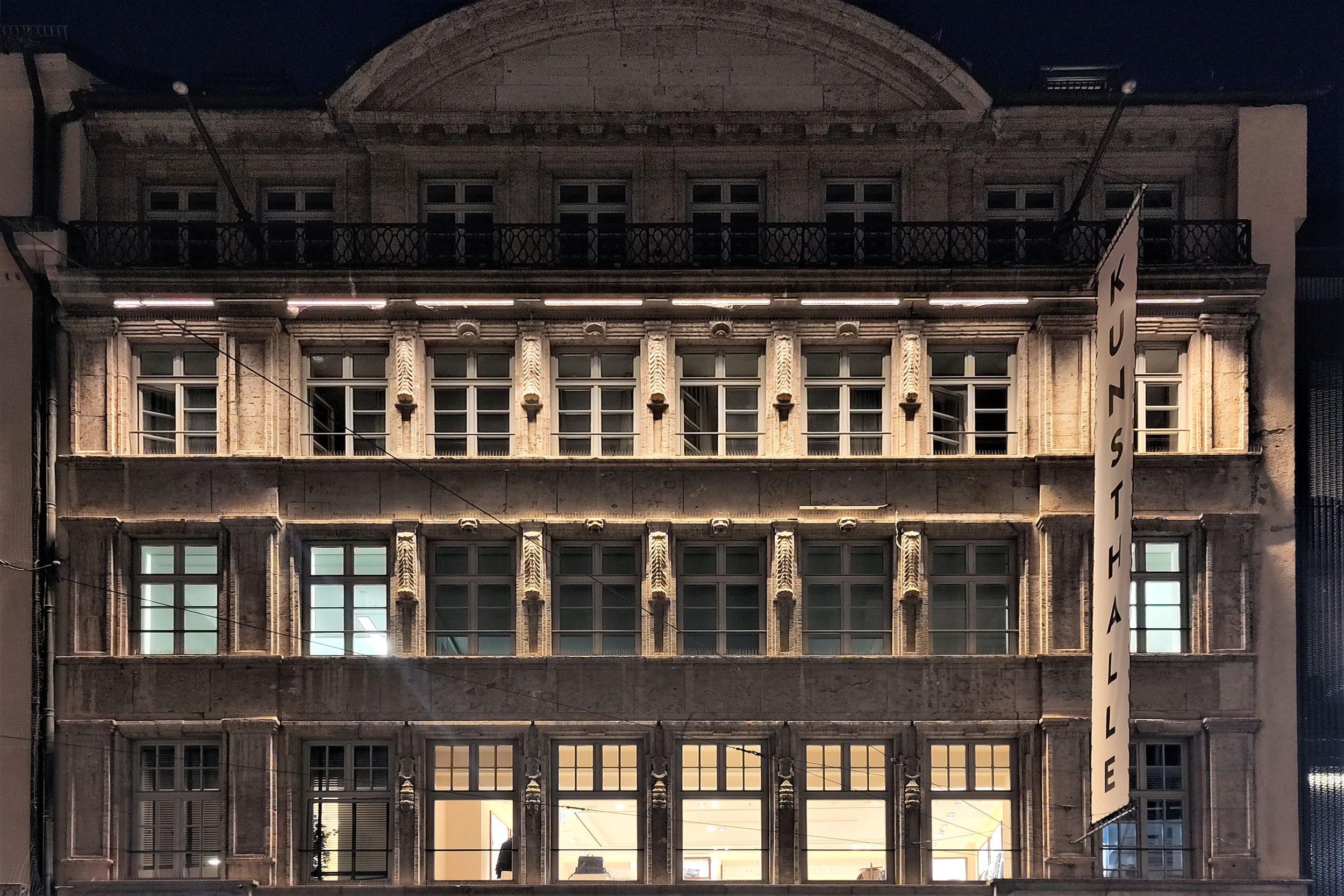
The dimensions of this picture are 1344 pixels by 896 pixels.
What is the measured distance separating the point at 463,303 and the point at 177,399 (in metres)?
3.39

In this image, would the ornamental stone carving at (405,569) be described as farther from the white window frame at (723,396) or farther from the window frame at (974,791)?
the window frame at (974,791)

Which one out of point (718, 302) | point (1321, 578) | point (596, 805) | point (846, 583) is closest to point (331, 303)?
point (718, 302)

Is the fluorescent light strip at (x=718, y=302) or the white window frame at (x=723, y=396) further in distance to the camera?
the white window frame at (x=723, y=396)

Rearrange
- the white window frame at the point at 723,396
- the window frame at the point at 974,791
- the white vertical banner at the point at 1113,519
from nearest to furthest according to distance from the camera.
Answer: the white vertical banner at the point at 1113,519, the window frame at the point at 974,791, the white window frame at the point at 723,396

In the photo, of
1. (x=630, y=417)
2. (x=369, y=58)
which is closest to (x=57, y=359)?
(x=369, y=58)

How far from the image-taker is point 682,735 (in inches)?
504

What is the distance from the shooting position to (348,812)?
42.7 feet

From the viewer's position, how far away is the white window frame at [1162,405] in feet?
43.4

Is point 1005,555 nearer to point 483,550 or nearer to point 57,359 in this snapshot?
point 483,550

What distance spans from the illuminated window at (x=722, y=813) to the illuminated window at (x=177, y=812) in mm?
5026

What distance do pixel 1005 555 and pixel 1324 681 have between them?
361 centimetres

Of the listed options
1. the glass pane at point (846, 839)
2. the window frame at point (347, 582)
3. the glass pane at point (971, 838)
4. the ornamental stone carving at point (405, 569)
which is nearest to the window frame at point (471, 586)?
the ornamental stone carving at point (405, 569)

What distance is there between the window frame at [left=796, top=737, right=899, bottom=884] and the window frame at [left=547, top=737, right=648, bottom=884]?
5.61 feet

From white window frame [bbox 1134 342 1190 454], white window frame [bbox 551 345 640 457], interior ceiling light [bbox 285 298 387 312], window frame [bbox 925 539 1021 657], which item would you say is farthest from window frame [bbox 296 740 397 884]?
white window frame [bbox 1134 342 1190 454]
